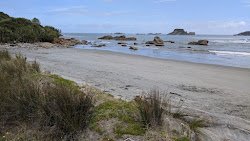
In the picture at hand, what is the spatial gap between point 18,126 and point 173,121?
319 centimetres

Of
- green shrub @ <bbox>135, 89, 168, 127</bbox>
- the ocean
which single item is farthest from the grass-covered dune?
green shrub @ <bbox>135, 89, 168, 127</bbox>

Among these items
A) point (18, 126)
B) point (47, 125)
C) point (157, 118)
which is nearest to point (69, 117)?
point (47, 125)

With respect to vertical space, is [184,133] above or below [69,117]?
below

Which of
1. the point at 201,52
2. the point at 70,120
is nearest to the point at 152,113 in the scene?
the point at 70,120

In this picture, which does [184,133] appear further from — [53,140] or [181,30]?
[181,30]

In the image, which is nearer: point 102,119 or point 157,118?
point 157,118

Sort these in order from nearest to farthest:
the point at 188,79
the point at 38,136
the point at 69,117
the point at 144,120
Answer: the point at 38,136 < the point at 69,117 < the point at 144,120 < the point at 188,79

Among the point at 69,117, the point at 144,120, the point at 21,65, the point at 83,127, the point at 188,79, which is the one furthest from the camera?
the point at 188,79

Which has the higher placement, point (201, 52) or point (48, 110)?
point (201, 52)

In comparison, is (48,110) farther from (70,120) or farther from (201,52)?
(201,52)

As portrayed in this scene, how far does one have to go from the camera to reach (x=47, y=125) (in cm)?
331

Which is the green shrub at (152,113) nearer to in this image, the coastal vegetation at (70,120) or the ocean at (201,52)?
the coastal vegetation at (70,120)

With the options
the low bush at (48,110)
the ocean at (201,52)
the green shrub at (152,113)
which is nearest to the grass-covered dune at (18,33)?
the ocean at (201,52)

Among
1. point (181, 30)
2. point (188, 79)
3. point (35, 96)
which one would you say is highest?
point (181, 30)
